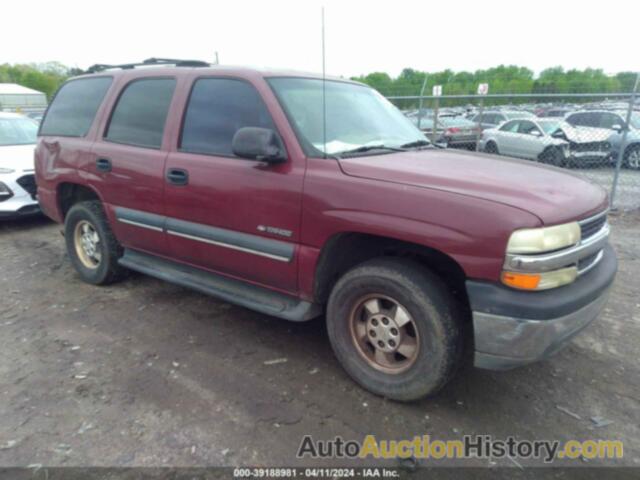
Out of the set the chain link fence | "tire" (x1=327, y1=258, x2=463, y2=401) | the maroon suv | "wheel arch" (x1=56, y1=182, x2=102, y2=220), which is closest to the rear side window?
the maroon suv

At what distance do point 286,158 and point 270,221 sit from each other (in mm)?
418

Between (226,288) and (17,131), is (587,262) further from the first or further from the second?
(17,131)

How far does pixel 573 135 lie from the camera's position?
31.6 feet

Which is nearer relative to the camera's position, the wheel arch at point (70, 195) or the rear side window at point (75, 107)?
the rear side window at point (75, 107)

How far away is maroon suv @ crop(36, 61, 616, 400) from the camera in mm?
2293

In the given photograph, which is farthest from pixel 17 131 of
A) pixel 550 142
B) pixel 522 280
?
pixel 550 142

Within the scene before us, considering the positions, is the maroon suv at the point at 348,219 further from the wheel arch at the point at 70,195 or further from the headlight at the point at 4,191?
the headlight at the point at 4,191

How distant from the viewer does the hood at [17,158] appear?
637 centimetres

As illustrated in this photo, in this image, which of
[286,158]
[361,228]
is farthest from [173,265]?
[361,228]

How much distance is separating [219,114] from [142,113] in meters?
0.89

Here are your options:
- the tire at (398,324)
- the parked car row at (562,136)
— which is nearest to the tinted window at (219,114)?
the tire at (398,324)

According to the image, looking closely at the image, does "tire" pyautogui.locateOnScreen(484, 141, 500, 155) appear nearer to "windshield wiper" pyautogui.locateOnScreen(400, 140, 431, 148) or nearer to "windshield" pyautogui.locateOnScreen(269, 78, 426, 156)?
"windshield" pyautogui.locateOnScreen(269, 78, 426, 156)

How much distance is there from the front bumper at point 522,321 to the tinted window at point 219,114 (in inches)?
68.5

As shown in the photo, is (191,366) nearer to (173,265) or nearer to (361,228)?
(173,265)
